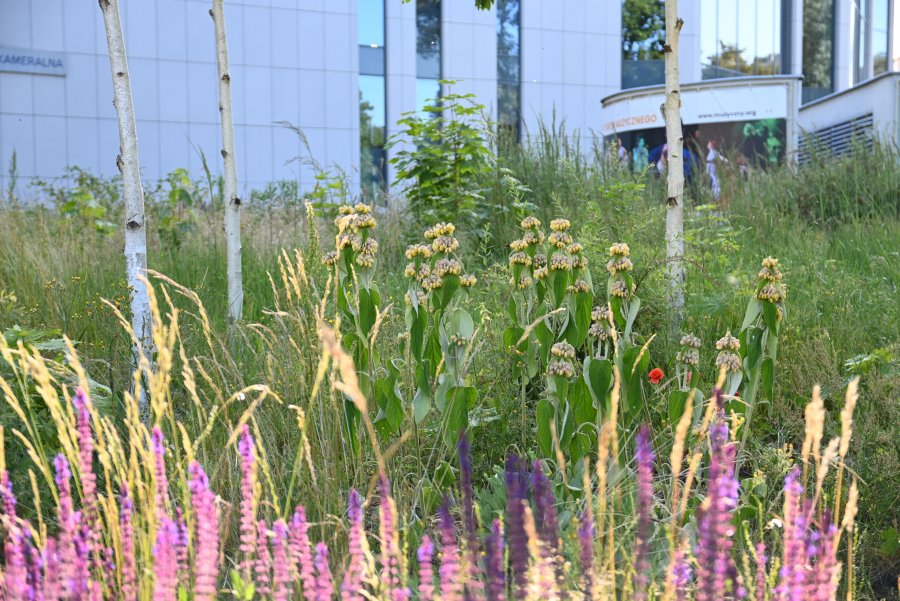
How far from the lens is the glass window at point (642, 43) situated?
27.3m

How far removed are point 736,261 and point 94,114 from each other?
66.4 feet

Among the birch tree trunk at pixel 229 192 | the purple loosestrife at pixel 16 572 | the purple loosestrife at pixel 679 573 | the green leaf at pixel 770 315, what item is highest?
the birch tree trunk at pixel 229 192

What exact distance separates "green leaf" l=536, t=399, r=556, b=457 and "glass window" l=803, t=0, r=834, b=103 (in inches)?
1164

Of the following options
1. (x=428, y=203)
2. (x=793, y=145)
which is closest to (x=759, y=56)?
(x=793, y=145)

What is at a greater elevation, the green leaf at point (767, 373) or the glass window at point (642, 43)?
the glass window at point (642, 43)

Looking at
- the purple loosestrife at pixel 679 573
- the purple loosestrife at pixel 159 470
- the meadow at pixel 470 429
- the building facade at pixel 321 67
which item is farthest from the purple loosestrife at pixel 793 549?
the building facade at pixel 321 67

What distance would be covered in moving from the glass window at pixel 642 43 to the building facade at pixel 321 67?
0.07m

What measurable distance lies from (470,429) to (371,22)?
23.5 m

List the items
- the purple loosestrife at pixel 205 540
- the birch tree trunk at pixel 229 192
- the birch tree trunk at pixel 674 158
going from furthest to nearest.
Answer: the birch tree trunk at pixel 229 192, the birch tree trunk at pixel 674 158, the purple loosestrife at pixel 205 540

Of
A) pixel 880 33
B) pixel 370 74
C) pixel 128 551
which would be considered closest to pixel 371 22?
pixel 370 74

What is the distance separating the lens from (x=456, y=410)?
2.80m

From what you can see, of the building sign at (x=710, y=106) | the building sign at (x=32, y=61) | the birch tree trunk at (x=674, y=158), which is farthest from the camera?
the building sign at (x=32, y=61)

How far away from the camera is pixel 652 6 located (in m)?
A: 27.6

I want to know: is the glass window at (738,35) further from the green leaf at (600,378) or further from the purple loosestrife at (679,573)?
the purple loosestrife at (679,573)
